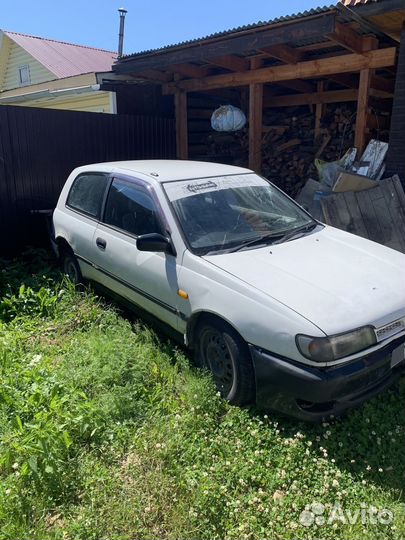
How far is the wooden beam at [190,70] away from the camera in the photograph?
763cm

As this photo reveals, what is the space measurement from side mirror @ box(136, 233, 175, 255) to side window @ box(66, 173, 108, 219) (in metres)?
1.32

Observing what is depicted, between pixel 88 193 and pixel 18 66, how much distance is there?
2056cm

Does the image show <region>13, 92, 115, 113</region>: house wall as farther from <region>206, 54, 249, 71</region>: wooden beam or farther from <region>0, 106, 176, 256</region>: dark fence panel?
<region>206, 54, 249, 71</region>: wooden beam

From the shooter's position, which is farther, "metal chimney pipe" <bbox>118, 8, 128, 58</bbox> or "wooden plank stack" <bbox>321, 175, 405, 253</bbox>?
"metal chimney pipe" <bbox>118, 8, 128, 58</bbox>

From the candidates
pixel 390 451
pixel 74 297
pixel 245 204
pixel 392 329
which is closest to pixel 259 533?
pixel 390 451

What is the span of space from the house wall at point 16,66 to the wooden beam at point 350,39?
16.9m

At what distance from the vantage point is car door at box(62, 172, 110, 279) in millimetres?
4547

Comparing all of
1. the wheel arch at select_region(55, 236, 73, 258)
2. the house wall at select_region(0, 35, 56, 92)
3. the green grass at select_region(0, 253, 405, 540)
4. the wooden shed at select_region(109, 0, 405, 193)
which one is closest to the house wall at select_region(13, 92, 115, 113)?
the wooden shed at select_region(109, 0, 405, 193)

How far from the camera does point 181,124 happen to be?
28.0ft

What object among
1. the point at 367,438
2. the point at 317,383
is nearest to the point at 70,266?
the point at 317,383

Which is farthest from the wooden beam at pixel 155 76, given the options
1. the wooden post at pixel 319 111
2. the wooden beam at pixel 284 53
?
the wooden post at pixel 319 111

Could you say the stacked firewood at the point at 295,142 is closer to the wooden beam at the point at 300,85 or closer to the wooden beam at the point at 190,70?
the wooden beam at the point at 300,85

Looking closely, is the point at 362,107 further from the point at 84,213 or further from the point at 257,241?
the point at 84,213

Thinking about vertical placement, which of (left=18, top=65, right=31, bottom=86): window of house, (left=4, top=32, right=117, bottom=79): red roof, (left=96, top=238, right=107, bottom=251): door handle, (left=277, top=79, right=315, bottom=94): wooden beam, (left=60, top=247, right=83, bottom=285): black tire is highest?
(left=4, top=32, right=117, bottom=79): red roof
